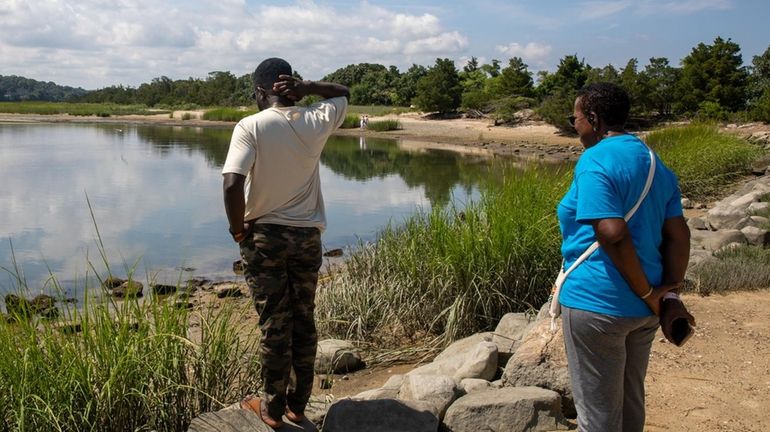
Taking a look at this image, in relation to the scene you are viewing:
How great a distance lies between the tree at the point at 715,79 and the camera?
35.0m

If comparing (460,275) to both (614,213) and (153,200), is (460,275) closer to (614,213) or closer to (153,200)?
(614,213)

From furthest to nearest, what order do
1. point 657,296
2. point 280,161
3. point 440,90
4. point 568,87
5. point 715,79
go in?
point 440,90
point 568,87
point 715,79
point 280,161
point 657,296

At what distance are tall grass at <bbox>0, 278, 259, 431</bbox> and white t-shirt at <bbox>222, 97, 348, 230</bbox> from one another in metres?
0.96

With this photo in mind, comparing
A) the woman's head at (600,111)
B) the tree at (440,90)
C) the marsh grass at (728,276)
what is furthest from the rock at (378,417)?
the tree at (440,90)

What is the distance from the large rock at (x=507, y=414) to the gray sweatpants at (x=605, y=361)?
3.29 feet

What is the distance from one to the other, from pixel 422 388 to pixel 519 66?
50320 millimetres

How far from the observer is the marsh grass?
21.9ft

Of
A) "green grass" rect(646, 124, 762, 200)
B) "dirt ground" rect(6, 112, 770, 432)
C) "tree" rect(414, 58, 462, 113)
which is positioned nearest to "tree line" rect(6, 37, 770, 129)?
"tree" rect(414, 58, 462, 113)

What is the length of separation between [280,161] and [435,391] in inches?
68.8

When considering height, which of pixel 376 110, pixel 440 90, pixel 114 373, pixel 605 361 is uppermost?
pixel 440 90

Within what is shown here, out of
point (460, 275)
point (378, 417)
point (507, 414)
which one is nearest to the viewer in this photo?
point (378, 417)

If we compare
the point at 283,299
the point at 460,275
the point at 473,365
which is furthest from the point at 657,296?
the point at 460,275

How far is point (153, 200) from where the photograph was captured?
20.3m

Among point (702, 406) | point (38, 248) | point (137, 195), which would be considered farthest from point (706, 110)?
point (702, 406)
